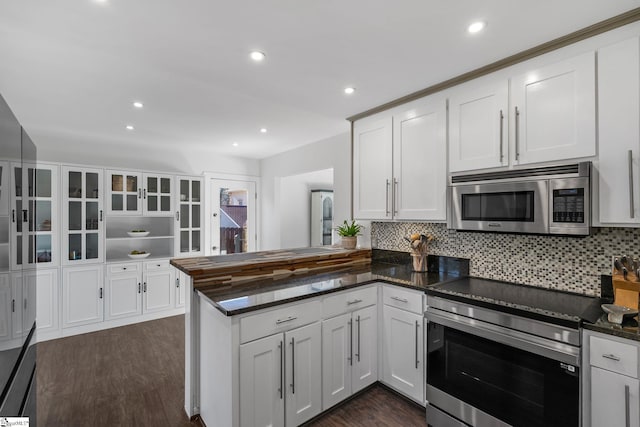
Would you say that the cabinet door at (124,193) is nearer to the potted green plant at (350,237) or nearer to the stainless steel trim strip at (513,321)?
the potted green plant at (350,237)

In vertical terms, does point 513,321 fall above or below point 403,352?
above

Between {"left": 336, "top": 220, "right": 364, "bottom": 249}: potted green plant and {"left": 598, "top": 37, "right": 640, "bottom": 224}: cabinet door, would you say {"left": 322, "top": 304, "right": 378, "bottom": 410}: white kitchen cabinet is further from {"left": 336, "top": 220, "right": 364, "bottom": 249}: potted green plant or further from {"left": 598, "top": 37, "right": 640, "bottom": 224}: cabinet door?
{"left": 598, "top": 37, "right": 640, "bottom": 224}: cabinet door

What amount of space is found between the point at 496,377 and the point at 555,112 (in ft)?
5.46

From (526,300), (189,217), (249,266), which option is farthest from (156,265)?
(526,300)

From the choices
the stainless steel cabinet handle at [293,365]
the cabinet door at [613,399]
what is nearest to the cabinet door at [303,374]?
the stainless steel cabinet handle at [293,365]

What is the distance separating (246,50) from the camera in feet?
6.48

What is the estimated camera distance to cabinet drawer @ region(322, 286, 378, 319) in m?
2.17

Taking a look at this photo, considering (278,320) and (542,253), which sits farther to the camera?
(542,253)

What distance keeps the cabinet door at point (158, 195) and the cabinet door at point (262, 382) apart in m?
3.43

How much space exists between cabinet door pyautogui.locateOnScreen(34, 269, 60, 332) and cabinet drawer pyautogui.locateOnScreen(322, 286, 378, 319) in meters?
3.57

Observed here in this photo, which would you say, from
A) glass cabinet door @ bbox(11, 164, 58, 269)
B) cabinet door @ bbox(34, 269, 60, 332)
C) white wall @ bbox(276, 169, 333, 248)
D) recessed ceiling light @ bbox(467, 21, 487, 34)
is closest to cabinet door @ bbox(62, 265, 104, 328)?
cabinet door @ bbox(34, 269, 60, 332)

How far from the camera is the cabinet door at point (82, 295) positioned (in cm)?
372

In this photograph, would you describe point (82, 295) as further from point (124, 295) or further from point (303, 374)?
point (303, 374)

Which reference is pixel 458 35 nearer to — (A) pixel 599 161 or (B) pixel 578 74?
(B) pixel 578 74
